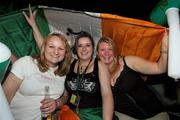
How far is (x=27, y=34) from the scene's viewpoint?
2.53 metres

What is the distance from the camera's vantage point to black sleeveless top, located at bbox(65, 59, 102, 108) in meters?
2.04

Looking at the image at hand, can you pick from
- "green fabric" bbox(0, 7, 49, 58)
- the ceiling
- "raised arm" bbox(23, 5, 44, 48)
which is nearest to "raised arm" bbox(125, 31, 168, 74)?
"raised arm" bbox(23, 5, 44, 48)

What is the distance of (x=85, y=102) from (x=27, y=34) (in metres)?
0.78

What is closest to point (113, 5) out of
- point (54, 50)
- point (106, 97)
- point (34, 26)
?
point (34, 26)

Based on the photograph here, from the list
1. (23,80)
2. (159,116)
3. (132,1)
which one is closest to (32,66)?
(23,80)

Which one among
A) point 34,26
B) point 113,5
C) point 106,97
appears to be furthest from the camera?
point 113,5

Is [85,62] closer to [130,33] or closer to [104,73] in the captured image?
[104,73]

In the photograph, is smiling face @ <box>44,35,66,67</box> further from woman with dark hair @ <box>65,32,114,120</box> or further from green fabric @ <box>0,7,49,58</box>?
green fabric @ <box>0,7,49,58</box>

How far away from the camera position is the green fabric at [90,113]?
2023mm

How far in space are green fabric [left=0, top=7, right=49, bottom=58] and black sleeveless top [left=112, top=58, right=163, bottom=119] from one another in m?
0.81

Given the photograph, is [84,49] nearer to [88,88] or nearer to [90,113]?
[88,88]

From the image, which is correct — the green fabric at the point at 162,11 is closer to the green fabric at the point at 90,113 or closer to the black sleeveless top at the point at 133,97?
the black sleeveless top at the point at 133,97

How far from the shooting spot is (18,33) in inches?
99.0

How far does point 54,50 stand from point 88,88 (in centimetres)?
32
